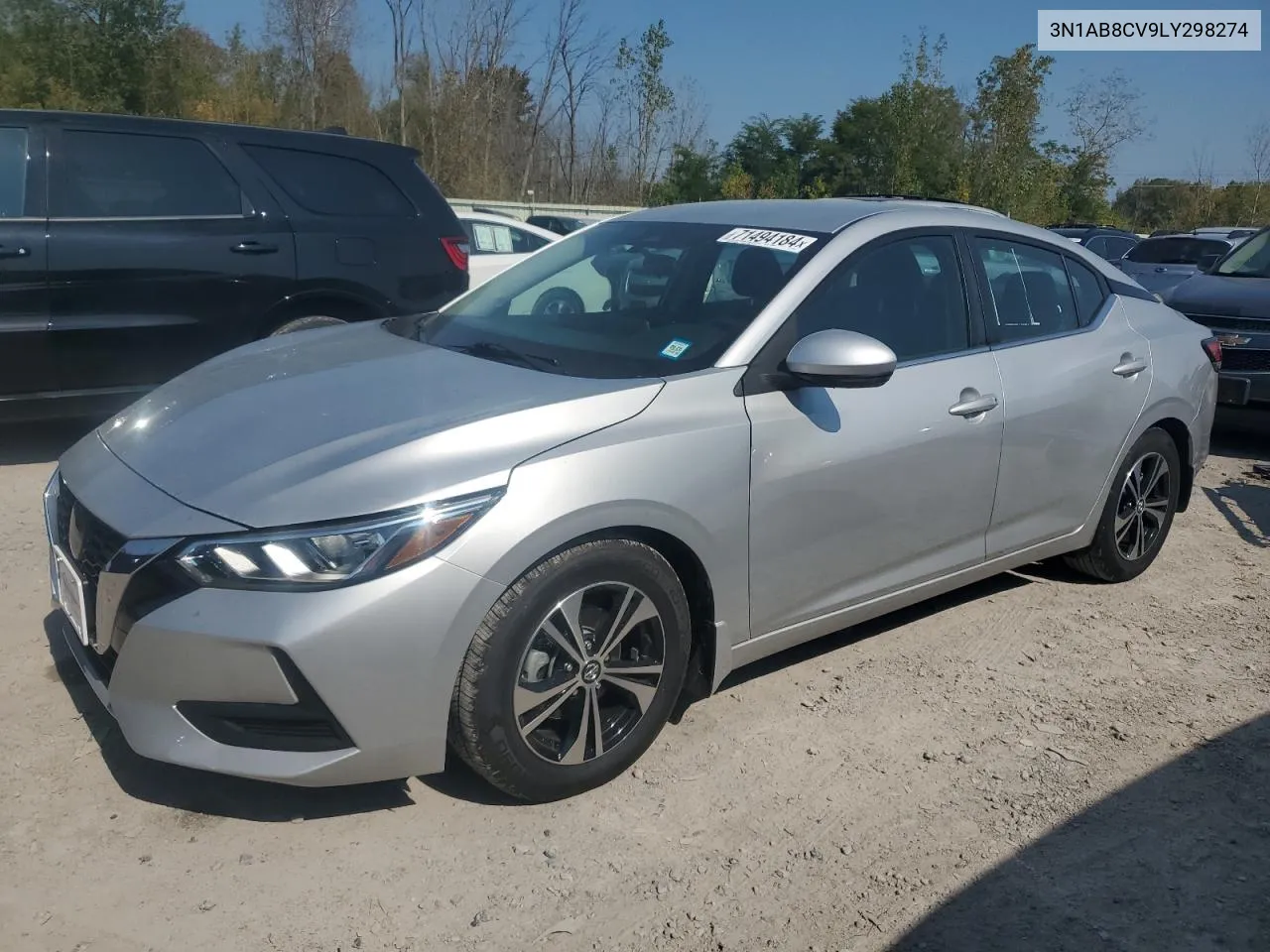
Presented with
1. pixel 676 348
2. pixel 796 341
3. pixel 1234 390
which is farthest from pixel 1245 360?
pixel 676 348

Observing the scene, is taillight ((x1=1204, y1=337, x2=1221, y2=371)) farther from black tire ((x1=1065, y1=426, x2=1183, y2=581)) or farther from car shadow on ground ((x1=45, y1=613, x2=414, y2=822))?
car shadow on ground ((x1=45, y1=613, x2=414, y2=822))

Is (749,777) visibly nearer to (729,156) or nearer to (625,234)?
Result: (625,234)

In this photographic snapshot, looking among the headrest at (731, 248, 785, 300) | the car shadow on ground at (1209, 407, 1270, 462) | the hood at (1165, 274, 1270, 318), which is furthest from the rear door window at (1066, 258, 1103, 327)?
the hood at (1165, 274, 1270, 318)

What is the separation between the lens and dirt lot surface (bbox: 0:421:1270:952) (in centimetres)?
263

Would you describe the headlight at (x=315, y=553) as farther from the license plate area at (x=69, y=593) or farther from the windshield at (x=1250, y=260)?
the windshield at (x=1250, y=260)

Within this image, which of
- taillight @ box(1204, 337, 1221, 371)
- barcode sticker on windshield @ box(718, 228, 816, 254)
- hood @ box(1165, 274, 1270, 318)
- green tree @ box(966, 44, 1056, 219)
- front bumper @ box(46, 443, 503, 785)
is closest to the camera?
front bumper @ box(46, 443, 503, 785)

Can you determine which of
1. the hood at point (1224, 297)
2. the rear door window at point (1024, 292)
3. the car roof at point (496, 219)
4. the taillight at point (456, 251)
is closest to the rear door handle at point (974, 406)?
the rear door window at point (1024, 292)

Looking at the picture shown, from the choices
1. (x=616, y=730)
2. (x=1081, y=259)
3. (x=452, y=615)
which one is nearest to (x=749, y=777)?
(x=616, y=730)

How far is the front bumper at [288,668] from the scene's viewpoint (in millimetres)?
2598

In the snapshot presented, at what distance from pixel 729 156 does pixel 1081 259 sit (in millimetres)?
33783

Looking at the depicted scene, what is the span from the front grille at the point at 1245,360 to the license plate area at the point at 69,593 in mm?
7200

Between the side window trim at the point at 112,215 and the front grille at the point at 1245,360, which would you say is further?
the front grille at the point at 1245,360

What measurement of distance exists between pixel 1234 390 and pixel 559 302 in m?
5.50

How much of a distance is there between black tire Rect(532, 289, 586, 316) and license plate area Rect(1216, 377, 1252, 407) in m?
5.27
